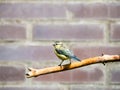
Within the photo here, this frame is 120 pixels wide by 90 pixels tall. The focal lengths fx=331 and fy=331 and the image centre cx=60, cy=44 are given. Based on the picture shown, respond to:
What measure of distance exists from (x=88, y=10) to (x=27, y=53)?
0.20 m

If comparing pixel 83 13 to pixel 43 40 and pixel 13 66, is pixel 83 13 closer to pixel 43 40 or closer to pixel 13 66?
pixel 43 40

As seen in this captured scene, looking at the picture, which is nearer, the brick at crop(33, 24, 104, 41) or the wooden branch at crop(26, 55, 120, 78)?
the wooden branch at crop(26, 55, 120, 78)

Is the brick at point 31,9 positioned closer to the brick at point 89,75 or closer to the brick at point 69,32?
the brick at point 69,32

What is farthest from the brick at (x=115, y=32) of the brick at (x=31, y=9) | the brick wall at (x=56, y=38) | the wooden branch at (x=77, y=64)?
the wooden branch at (x=77, y=64)

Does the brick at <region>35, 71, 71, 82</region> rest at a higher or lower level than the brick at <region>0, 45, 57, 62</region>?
lower

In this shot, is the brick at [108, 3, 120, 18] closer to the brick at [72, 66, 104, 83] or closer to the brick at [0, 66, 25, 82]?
the brick at [72, 66, 104, 83]

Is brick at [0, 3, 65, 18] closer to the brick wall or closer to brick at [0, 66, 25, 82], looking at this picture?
the brick wall

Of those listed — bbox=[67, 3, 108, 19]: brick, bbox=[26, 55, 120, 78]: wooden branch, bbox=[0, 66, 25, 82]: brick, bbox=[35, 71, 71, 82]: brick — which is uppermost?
bbox=[67, 3, 108, 19]: brick

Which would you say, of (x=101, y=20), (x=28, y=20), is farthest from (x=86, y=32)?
(x=28, y=20)

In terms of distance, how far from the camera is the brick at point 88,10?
91cm

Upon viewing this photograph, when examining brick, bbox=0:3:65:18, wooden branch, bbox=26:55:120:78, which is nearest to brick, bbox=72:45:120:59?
brick, bbox=0:3:65:18

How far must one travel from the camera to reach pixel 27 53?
0.91 m

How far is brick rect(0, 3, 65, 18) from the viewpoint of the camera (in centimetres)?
91

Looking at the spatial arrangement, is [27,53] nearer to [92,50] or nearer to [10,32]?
[10,32]
